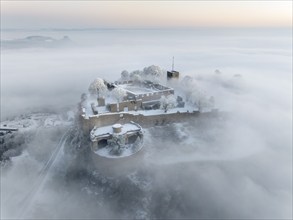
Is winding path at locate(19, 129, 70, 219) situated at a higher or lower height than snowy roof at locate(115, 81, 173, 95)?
lower

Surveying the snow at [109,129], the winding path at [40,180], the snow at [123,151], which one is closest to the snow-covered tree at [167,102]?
the snow at [109,129]

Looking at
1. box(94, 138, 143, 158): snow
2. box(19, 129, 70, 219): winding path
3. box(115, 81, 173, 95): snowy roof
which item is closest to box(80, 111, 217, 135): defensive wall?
box(94, 138, 143, 158): snow

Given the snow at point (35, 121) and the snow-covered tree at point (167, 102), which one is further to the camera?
the snow at point (35, 121)

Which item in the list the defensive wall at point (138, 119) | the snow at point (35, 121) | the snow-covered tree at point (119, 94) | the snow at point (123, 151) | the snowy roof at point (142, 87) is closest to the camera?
the snow at point (123, 151)

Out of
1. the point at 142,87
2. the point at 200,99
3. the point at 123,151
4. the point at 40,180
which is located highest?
the point at 200,99

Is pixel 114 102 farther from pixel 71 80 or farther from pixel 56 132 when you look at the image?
pixel 71 80

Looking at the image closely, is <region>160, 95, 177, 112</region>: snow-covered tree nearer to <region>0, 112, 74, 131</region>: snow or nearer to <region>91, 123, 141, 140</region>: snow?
<region>91, 123, 141, 140</region>: snow

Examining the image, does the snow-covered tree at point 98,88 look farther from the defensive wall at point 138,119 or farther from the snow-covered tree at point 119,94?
the defensive wall at point 138,119

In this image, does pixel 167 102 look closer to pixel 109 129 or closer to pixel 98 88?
pixel 109 129

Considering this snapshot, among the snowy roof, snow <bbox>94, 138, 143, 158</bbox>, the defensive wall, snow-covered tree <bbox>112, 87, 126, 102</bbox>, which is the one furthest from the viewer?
the snowy roof

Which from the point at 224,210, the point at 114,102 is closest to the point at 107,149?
the point at 114,102

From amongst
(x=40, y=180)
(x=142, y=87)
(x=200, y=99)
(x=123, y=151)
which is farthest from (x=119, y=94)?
(x=40, y=180)
